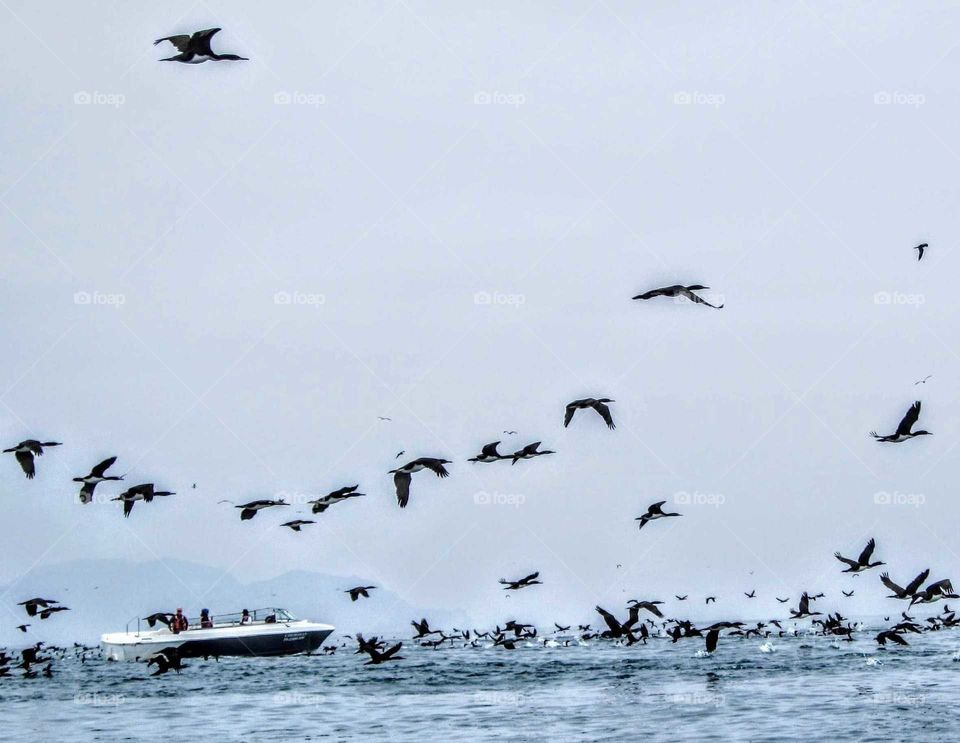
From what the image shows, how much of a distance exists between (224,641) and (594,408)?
4786cm

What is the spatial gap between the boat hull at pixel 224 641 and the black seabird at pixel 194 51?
52.7 metres

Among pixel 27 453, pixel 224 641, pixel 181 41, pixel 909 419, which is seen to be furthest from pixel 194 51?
pixel 224 641

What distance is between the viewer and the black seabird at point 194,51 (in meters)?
36.6

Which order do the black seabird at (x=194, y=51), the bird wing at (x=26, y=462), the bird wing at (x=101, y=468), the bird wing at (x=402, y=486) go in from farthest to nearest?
1. the bird wing at (x=101, y=468)
2. the bird wing at (x=402, y=486)
3. the bird wing at (x=26, y=462)
4. the black seabird at (x=194, y=51)

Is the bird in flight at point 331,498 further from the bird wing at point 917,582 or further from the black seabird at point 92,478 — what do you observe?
the bird wing at point 917,582

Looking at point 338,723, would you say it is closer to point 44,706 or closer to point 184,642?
point 44,706

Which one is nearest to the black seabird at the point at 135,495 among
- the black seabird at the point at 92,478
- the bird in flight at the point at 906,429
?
the black seabird at the point at 92,478

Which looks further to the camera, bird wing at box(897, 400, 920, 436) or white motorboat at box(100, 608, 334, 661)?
white motorboat at box(100, 608, 334, 661)

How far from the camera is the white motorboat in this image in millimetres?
85062

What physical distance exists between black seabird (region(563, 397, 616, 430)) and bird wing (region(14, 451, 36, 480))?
15737 millimetres

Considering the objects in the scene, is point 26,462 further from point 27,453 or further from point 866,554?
point 866,554

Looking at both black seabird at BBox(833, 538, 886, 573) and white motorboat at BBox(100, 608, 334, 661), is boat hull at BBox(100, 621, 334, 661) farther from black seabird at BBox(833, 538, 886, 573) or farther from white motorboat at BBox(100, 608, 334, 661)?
black seabird at BBox(833, 538, 886, 573)

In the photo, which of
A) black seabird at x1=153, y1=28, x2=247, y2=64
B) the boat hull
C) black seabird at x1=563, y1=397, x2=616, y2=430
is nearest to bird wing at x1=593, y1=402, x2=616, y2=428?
black seabird at x1=563, y1=397, x2=616, y2=430

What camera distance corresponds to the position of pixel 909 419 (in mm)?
42969
